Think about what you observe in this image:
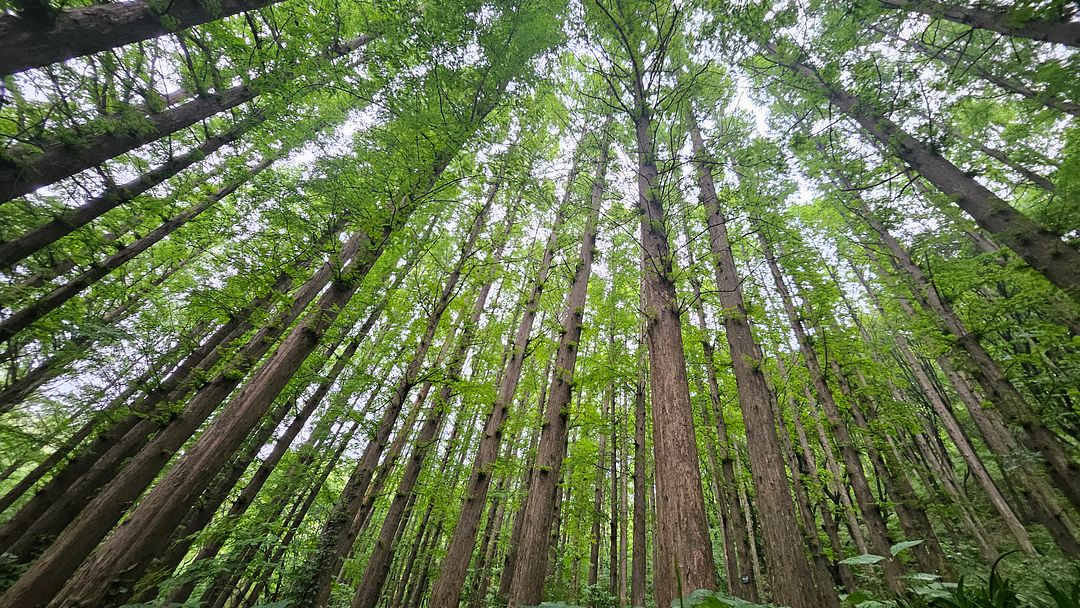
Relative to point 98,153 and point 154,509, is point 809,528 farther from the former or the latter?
point 98,153

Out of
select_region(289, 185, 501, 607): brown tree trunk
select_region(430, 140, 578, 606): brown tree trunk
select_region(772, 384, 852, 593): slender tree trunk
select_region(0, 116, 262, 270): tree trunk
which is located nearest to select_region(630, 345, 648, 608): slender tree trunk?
select_region(430, 140, 578, 606): brown tree trunk

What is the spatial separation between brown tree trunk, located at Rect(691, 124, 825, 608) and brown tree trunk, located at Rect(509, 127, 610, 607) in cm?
287

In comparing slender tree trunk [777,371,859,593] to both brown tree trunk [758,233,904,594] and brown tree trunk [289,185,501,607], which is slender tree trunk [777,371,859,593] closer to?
brown tree trunk [758,233,904,594]

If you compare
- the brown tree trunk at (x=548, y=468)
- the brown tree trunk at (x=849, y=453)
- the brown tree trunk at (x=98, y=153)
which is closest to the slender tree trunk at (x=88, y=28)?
the brown tree trunk at (x=98, y=153)

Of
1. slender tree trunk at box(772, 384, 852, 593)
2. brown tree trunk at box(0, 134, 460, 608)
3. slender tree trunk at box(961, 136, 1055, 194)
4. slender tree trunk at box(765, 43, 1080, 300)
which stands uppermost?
slender tree trunk at box(961, 136, 1055, 194)

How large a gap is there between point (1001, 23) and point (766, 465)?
6.41 meters

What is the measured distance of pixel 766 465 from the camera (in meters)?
5.88

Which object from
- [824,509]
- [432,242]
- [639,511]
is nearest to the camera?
[432,242]

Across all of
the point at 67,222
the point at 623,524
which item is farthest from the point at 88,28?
the point at 623,524

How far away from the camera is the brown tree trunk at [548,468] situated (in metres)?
5.20

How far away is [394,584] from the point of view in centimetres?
1568

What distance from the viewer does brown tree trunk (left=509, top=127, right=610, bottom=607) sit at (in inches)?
205

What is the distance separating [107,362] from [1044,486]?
17.2m

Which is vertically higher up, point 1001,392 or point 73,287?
point 1001,392
